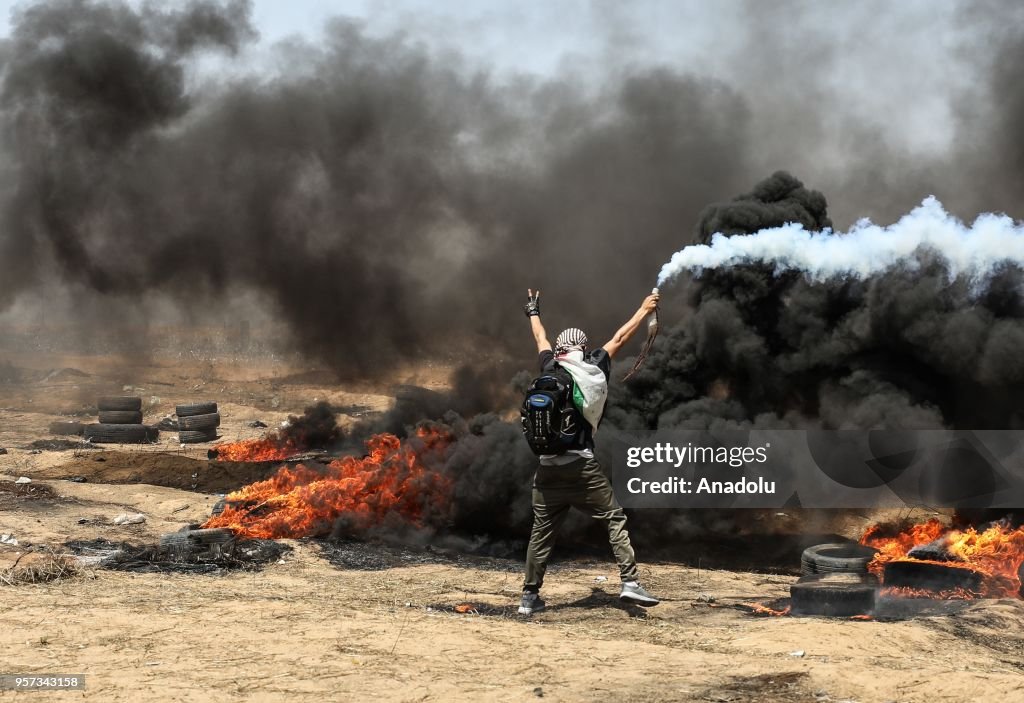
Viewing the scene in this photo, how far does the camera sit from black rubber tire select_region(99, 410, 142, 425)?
2272 cm

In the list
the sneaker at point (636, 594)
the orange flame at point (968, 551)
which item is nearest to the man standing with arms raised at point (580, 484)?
the sneaker at point (636, 594)

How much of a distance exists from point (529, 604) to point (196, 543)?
3.89m

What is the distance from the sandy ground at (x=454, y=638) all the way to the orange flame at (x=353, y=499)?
64 cm

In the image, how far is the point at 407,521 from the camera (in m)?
11.9

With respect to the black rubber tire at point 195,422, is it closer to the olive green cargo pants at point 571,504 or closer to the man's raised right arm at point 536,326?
the man's raised right arm at point 536,326

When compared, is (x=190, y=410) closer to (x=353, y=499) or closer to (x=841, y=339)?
(x=353, y=499)

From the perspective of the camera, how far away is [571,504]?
799cm

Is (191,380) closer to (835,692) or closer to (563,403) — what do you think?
(563,403)

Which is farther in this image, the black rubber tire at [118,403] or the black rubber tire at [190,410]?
the black rubber tire at [118,403]

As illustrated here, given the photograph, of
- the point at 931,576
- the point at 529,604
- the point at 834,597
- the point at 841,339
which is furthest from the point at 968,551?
the point at 529,604

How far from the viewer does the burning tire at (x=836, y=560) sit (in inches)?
340

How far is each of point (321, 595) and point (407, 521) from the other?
3.50m

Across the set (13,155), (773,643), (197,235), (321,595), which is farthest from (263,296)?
(773,643)

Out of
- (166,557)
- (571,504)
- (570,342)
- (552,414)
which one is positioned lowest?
(166,557)
